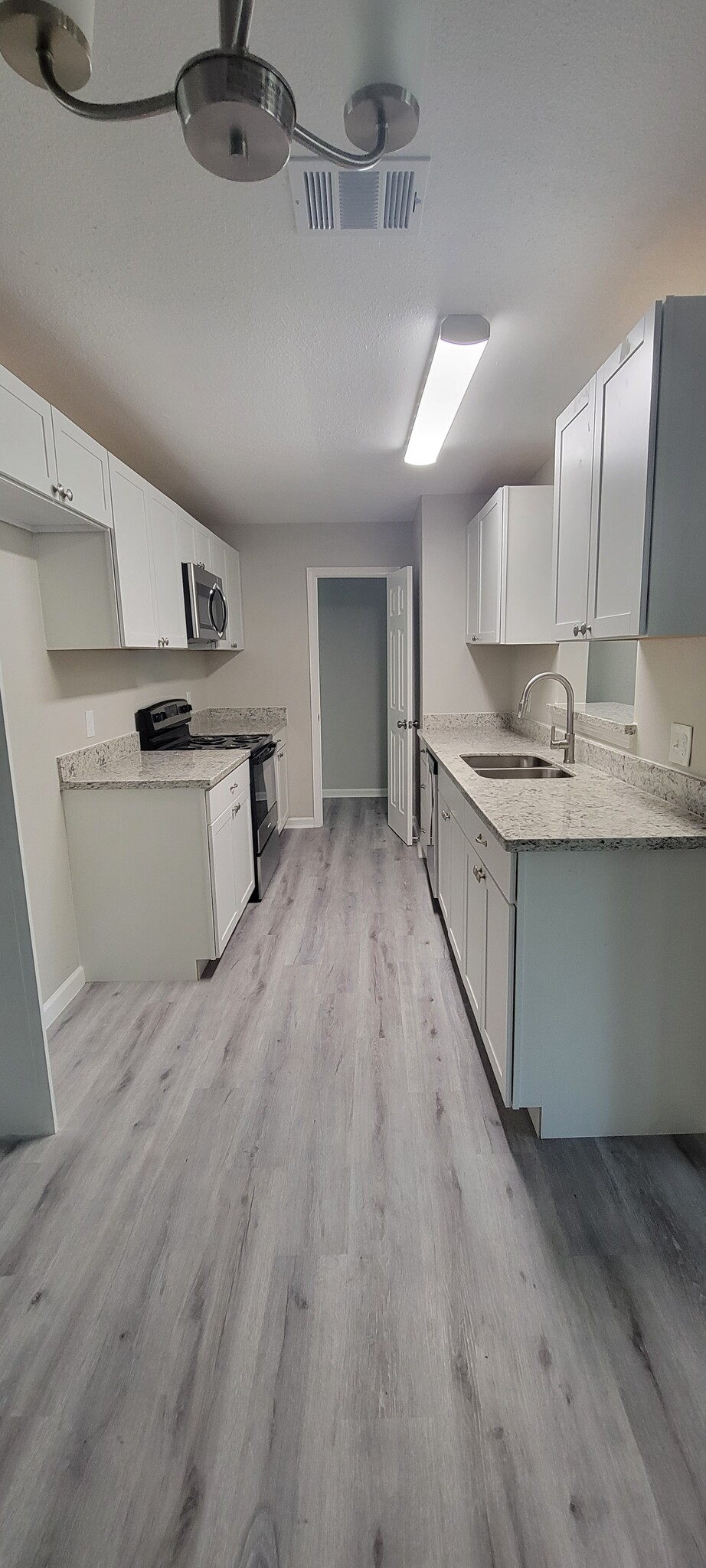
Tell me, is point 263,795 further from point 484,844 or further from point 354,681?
point 354,681

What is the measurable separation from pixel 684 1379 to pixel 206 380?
3118mm

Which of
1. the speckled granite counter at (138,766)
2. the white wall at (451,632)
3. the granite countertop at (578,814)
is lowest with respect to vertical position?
the granite countertop at (578,814)

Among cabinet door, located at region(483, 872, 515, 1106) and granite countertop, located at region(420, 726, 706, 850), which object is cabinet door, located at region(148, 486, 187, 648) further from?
cabinet door, located at region(483, 872, 515, 1106)

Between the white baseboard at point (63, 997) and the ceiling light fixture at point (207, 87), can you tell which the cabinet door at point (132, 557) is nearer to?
the white baseboard at point (63, 997)

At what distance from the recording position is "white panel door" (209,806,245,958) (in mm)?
2771

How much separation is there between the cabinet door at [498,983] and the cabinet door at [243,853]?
1520mm

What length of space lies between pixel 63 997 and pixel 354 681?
4.04 metres

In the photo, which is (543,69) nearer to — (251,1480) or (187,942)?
(251,1480)

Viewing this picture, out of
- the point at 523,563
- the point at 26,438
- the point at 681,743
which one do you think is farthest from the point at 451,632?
the point at 26,438

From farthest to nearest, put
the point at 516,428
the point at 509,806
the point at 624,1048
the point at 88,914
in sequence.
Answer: the point at 516,428
the point at 88,914
the point at 509,806
the point at 624,1048

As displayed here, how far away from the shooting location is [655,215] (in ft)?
4.99

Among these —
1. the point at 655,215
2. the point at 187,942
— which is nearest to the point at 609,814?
the point at 655,215

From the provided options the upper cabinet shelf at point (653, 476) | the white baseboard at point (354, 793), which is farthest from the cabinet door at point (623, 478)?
the white baseboard at point (354, 793)

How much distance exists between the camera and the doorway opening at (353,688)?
495 centimetres
